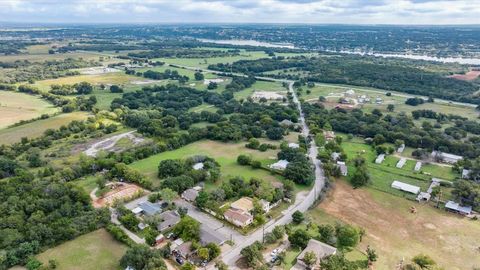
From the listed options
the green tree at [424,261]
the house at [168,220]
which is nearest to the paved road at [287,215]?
the house at [168,220]

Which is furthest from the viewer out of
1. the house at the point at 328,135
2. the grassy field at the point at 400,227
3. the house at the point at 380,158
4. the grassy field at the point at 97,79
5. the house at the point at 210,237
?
the grassy field at the point at 97,79

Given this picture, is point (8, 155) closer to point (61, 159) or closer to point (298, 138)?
point (61, 159)

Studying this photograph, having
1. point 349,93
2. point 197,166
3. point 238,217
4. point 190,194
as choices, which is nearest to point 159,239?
point 238,217

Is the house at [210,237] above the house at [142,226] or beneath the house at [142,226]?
above

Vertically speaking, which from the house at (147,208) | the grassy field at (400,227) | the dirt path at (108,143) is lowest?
the grassy field at (400,227)

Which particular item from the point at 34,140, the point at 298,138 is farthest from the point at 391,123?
the point at 34,140

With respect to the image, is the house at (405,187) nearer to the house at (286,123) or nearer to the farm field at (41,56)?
the house at (286,123)

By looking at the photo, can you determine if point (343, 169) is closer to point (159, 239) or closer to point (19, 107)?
point (159, 239)
